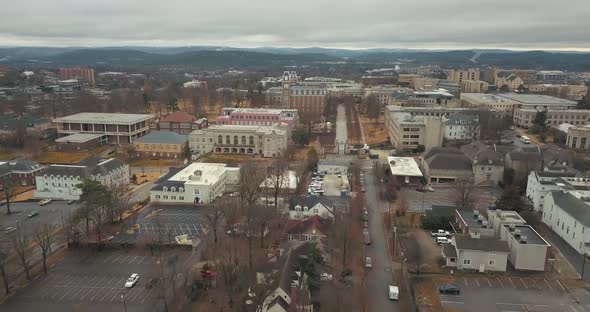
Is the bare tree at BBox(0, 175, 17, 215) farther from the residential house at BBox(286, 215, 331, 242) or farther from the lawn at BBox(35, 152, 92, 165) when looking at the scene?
the residential house at BBox(286, 215, 331, 242)

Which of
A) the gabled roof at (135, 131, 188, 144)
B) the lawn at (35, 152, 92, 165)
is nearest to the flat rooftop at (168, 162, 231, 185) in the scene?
the gabled roof at (135, 131, 188, 144)

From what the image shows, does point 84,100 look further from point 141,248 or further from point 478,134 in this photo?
point 478,134

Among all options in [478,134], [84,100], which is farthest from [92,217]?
[84,100]

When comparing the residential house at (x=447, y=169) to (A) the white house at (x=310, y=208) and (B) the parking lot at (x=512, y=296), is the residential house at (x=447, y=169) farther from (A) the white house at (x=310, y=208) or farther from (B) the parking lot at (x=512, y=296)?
(B) the parking lot at (x=512, y=296)

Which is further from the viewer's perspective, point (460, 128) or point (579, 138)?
point (460, 128)

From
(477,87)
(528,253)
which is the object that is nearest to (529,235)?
(528,253)

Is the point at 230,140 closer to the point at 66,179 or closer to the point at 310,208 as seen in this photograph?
the point at 66,179

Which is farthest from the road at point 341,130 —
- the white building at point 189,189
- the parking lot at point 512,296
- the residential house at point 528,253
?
the parking lot at point 512,296
